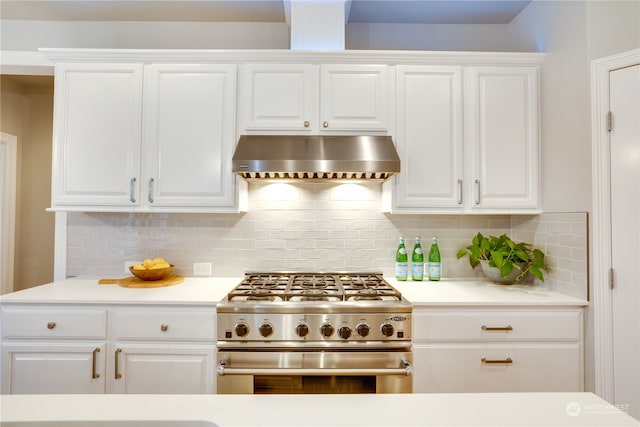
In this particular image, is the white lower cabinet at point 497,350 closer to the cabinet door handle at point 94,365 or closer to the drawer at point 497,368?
the drawer at point 497,368

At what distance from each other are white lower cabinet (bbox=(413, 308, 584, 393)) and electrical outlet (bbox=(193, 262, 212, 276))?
1460 mm

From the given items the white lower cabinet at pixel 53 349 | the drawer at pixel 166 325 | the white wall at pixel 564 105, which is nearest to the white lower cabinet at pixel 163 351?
the drawer at pixel 166 325

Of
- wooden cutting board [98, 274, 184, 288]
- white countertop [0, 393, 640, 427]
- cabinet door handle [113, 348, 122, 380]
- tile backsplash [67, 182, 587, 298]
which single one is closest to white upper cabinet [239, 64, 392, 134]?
tile backsplash [67, 182, 587, 298]

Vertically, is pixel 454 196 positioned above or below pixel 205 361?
above

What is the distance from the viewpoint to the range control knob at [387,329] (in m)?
1.83

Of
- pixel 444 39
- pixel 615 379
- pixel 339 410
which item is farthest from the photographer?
pixel 444 39

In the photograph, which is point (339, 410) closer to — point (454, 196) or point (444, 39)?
point (454, 196)

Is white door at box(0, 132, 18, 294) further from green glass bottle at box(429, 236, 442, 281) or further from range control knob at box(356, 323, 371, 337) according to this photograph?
green glass bottle at box(429, 236, 442, 281)

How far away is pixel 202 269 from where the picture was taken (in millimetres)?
2537

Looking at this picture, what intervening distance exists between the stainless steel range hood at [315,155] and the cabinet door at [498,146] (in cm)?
57

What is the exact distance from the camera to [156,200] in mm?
2225

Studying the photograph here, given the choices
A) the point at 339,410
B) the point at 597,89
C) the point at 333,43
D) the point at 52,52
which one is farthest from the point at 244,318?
the point at 597,89

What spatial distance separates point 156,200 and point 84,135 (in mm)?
603

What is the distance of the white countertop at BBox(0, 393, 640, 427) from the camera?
73 cm
